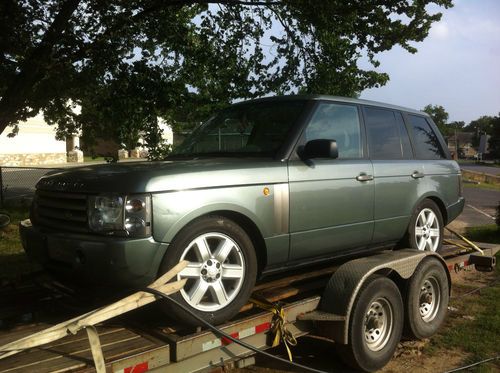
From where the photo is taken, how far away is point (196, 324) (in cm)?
319

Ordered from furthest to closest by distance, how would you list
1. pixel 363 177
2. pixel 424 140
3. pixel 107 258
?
pixel 424 140 < pixel 363 177 < pixel 107 258

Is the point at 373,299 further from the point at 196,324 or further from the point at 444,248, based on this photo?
the point at 444,248

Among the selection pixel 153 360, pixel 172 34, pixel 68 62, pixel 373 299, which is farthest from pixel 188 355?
pixel 172 34

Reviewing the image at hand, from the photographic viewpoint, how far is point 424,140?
5637mm

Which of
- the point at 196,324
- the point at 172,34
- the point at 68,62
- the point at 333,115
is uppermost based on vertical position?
the point at 172,34

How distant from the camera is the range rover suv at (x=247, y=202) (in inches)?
123

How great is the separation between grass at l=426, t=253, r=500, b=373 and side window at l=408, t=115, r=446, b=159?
1840 millimetres

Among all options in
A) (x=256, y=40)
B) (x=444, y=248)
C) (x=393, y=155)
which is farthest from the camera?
(x=256, y=40)

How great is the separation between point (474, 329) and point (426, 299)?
2.60 feet

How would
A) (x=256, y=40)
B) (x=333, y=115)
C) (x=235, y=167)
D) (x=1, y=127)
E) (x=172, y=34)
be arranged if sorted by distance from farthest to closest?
1. (x=256, y=40)
2. (x=172, y=34)
3. (x=1, y=127)
4. (x=333, y=115)
5. (x=235, y=167)

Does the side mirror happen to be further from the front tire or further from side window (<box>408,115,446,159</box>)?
side window (<box>408,115,446,159</box>)

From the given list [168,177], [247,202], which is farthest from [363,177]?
[168,177]

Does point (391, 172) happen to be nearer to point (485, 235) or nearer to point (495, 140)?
point (485, 235)

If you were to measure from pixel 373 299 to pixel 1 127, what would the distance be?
7260 mm
